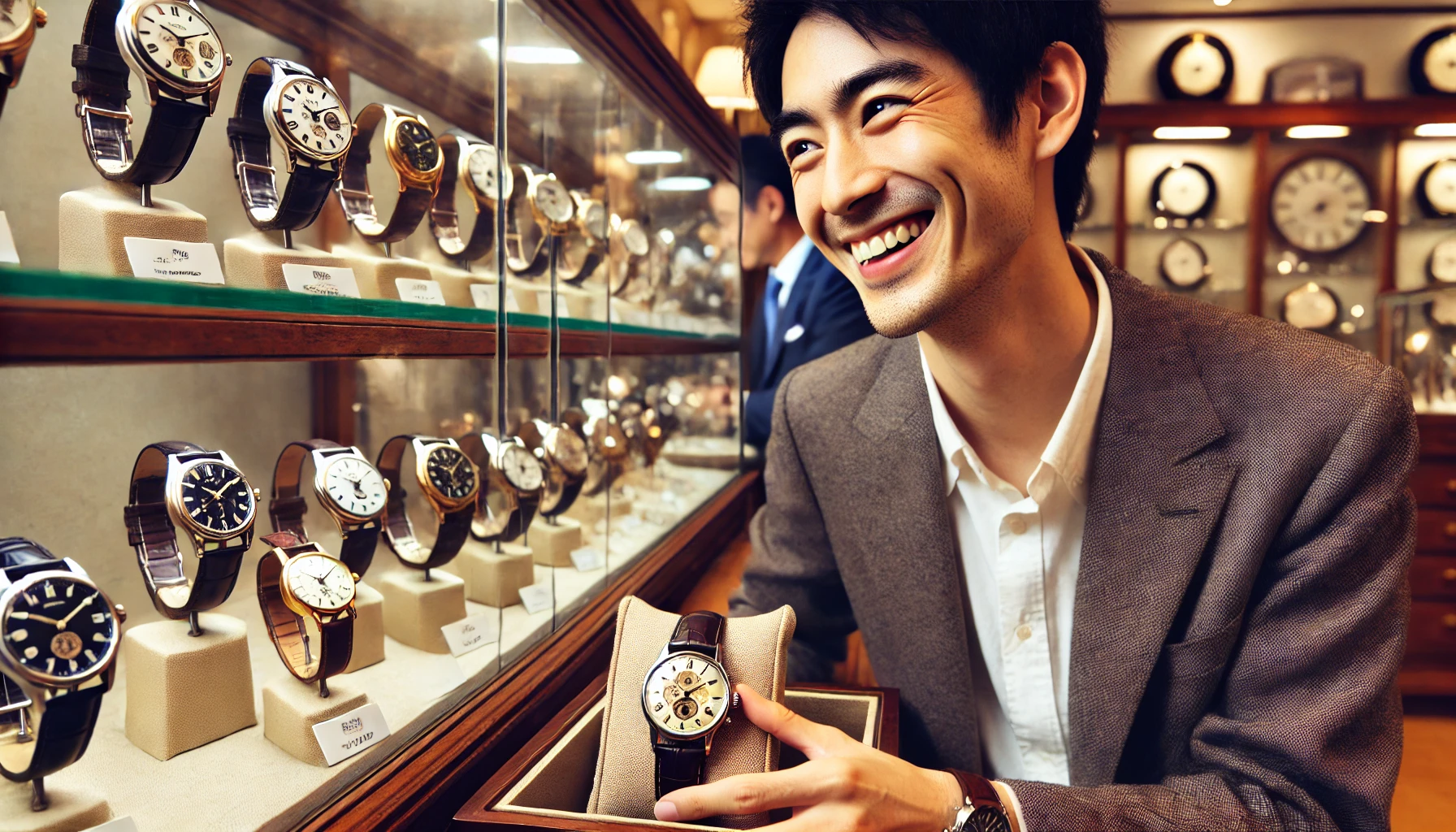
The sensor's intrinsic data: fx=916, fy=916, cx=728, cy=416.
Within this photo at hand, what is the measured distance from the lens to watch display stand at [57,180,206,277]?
A: 66cm

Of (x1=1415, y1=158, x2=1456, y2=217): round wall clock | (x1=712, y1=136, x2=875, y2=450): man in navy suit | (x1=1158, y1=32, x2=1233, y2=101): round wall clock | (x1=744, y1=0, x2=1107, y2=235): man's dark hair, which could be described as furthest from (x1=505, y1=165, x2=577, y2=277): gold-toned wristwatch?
(x1=1415, y1=158, x2=1456, y2=217): round wall clock

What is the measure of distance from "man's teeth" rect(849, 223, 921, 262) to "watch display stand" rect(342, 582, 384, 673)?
2.07 ft

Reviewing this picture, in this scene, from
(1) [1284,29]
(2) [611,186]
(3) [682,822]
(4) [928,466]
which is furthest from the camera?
→ (1) [1284,29]

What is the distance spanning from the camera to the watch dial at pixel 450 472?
1.10m

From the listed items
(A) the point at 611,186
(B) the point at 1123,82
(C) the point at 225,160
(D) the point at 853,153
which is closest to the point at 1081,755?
(D) the point at 853,153

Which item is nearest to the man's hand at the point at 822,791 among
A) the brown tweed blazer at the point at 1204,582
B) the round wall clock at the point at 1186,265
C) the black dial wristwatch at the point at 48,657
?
the brown tweed blazer at the point at 1204,582

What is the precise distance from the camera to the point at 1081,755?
1042mm

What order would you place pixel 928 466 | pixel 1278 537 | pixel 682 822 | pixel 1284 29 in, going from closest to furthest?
1. pixel 682 822
2. pixel 1278 537
3. pixel 928 466
4. pixel 1284 29

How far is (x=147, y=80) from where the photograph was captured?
2.27ft

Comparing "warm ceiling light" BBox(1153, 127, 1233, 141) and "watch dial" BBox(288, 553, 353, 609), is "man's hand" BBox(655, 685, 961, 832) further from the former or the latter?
"warm ceiling light" BBox(1153, 127, 1233, 141)

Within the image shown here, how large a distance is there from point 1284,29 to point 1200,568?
228 inches

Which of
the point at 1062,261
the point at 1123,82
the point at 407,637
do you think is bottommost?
the point at 407,637

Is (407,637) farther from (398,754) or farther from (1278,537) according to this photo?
(1278,537)

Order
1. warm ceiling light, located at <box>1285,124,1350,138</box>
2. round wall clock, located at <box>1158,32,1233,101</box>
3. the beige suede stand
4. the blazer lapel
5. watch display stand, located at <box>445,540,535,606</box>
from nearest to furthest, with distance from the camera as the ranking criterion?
the beige suede stand < the blazer lapel < watch display stand, located at <box>445,540,535,606</box> < warm ceiling light, located at <box>1285,124,1350,138</box> < round wall clock, located at <box>1158,32,1233,101</box>
